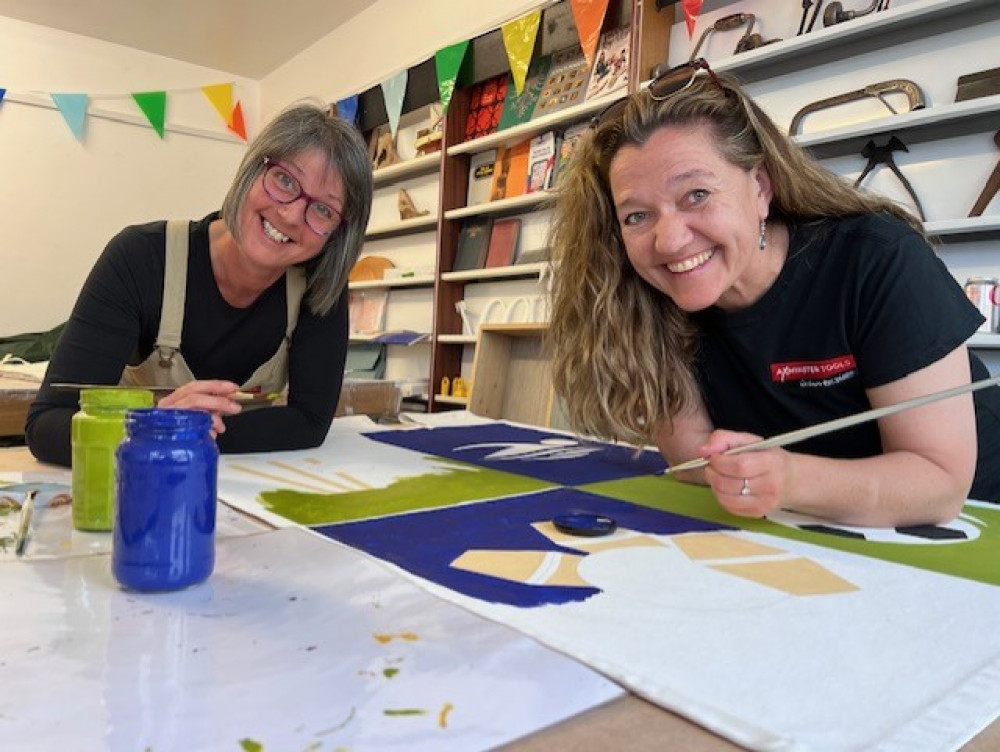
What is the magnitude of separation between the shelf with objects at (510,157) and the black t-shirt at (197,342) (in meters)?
1.44

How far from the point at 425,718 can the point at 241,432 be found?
96 cm

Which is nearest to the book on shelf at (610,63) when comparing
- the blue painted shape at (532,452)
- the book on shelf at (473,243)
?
the book on shelf at (473,243)

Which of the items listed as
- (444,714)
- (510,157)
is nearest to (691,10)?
(510,157)

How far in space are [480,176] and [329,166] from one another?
2.30 m

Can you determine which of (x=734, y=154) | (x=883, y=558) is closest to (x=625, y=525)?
(x=883, y=558)

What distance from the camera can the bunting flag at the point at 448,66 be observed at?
340 centimetres

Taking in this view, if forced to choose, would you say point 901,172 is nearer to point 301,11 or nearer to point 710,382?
point 710,382

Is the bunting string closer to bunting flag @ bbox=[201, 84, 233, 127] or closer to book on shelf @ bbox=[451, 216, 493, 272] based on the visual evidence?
bunting flag @ bbox=[201, 84, 233, 127]

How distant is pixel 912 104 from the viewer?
1.99 m

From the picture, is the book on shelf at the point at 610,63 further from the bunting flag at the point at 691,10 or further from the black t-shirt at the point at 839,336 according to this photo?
the black t-shirt at the point at 839,336

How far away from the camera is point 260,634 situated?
1.76ft

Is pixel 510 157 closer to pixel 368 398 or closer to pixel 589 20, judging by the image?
pixel 589 20

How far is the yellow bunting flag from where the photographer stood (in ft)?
9.91

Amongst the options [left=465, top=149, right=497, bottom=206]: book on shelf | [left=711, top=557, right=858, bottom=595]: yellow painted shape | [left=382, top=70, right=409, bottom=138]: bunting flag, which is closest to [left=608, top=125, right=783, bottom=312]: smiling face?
[left=711, top=557, right=858, bottom=595]: yellow painted shape
